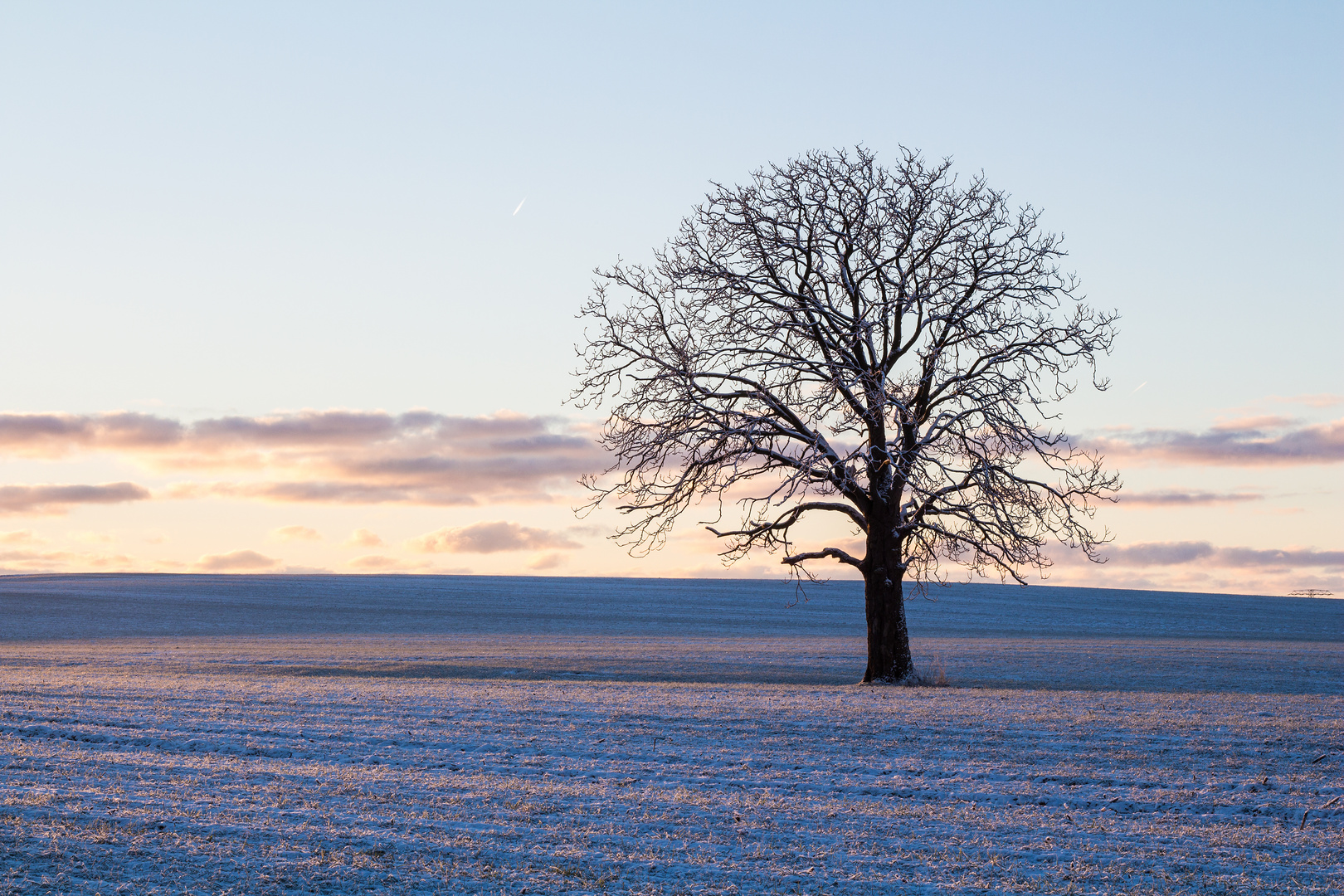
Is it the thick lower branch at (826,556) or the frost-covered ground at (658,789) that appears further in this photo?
the thick lower branch at (826,556)

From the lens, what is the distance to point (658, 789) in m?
10.7

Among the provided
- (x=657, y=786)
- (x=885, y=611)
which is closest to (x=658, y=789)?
(x=657, y=786)

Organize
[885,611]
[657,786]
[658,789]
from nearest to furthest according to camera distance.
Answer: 1. [658,789]
2. [657,786]
3. [885,611]

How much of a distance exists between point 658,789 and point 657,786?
126 millimetres

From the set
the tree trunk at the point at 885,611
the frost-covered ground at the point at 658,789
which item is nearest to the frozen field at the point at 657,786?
the frost-covered ground at the point at 658,789

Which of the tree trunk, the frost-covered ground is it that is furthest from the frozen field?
the tree trunk

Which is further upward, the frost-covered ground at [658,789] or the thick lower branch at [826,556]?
the thick lower branch at [826,556]

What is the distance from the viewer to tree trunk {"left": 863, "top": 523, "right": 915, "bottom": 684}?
2280 centimetres

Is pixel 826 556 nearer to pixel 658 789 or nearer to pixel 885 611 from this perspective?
pixel 885 611

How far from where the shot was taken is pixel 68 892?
7.00 metres

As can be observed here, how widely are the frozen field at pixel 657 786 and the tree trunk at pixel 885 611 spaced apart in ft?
4.97

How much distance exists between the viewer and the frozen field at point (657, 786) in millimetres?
7832

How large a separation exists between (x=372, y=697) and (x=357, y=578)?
84457 mm

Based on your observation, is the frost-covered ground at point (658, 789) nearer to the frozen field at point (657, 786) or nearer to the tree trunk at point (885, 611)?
the frozen field at point (657, 786)
